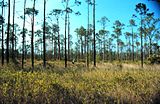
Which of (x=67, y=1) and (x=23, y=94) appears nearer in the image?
(x=23, y=94)

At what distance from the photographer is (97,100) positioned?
8211 millimetres

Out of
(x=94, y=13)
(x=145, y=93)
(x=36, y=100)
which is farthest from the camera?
(x=94, y=13)

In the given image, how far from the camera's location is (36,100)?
23.9ft

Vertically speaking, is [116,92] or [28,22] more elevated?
[28,22]

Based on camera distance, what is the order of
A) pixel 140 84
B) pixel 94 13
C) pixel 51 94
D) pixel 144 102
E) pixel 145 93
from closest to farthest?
pixel 51 94
pixel 144 102
pixel 145 93
pixel 140 84
pixel 94 13

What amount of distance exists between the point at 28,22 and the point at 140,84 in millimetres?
34553

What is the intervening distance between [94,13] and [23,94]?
4060 cm

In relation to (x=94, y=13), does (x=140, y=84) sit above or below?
below

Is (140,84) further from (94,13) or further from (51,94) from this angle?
(94,13)

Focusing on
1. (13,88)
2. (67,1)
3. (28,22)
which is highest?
(67,1)

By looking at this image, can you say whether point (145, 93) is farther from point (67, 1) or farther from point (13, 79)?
point (67, 1)

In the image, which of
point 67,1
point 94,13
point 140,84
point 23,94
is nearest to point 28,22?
point 67,1

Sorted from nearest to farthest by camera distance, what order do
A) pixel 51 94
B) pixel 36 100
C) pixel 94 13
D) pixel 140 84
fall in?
pixel 36 100
pixel 51 94
pixel 140 84
pixel 94 13

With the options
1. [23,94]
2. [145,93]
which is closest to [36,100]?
[23,94]
